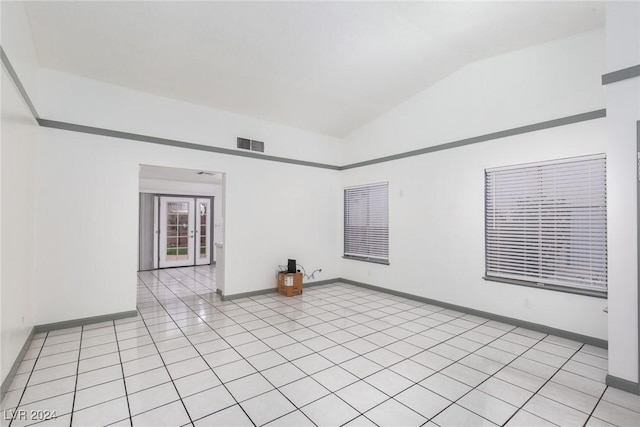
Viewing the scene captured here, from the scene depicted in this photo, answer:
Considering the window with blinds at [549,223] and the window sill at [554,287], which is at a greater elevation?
the window with blinds at [549,223]

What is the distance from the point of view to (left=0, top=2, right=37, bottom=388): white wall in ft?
7.73

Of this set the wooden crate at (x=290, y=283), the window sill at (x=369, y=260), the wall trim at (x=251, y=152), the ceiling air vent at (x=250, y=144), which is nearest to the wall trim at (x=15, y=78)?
the wall trim at (x=251, y=152)

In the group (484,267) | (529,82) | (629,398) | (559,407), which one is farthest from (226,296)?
(529,82)

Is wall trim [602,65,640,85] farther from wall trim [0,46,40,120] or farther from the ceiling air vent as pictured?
wall trim [0,46,40,120]

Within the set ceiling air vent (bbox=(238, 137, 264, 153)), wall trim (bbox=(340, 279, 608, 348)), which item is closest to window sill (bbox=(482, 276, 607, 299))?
wall trim (bbox=(340, 279, 608, 348))

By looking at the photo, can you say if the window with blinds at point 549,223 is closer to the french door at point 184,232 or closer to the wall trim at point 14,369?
the wall trim at point 14,369

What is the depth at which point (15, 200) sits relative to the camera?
2723mm

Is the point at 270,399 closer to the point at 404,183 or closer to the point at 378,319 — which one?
the point at 378,319

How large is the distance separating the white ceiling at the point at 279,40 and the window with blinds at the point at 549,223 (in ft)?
5.35

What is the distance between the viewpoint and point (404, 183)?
548cm

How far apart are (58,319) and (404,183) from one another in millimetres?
5396

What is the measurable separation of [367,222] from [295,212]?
1505 millimetres

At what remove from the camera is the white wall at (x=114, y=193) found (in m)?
3.80

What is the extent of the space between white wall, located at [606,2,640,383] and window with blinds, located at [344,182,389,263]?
348cm
